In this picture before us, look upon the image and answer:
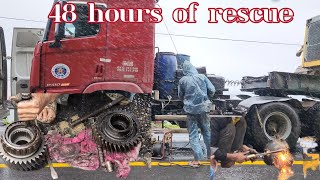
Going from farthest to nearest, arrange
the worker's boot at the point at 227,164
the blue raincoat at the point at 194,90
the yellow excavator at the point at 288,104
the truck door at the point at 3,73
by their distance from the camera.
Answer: the yellow excavator at the point at 288,104, the worker's boot at the point at 227,164, the blue raincoat at the point at 194,90, the truck door at the point at 3,73

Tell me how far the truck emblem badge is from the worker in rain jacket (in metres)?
1.07

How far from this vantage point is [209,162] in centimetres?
384

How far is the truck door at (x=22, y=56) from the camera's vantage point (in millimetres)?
2936

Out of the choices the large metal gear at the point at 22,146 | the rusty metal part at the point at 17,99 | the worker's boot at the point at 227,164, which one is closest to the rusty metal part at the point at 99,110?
the large metal gear at the point at 22,146

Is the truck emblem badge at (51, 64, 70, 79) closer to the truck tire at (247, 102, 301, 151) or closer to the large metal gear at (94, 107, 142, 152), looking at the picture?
the large metal gear at (94, 107, 142, 152)

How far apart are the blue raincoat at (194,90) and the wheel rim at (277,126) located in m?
0.98

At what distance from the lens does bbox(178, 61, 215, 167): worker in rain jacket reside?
3435mm

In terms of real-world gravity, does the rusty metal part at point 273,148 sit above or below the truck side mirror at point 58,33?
below

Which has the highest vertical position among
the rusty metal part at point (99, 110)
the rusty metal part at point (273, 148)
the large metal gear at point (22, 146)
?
the rusty metal part at point (99, 110)

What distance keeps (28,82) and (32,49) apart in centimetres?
29

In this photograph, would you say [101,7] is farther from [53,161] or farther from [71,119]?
[53,161]

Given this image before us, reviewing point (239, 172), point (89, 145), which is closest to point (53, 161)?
point (89, 145)
